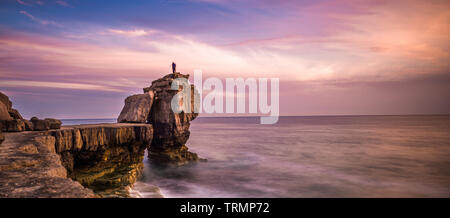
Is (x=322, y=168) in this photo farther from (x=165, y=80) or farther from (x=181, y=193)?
(x=165, y=80)

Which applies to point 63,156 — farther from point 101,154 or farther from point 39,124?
point 101,154

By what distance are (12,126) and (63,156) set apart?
2130 mm

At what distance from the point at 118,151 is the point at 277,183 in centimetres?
1186

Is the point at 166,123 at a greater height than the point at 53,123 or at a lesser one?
lesser

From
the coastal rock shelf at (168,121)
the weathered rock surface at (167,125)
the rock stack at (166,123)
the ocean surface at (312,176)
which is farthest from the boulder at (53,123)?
the weathered rock surface at (167,125)

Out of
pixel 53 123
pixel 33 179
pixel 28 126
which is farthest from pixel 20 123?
pixel 33 179

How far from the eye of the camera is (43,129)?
1011 cm

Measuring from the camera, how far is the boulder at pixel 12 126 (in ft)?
30.0

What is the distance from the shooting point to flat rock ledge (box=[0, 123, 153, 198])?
3189 millimetres

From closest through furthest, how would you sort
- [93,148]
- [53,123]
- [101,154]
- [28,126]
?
[28,126] → [53,123] → [93,148] → [101,154]

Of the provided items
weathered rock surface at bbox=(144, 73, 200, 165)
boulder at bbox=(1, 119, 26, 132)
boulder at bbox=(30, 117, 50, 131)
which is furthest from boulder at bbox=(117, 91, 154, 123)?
boulder at bbox=(1, 119, 26, 132)

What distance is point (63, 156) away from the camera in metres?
9.99

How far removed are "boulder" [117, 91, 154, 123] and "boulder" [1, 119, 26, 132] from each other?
842 centimetres

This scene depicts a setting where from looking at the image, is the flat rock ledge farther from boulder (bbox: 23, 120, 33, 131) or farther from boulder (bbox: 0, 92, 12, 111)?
boulder (bbox: 0, 92, 12, 111)
